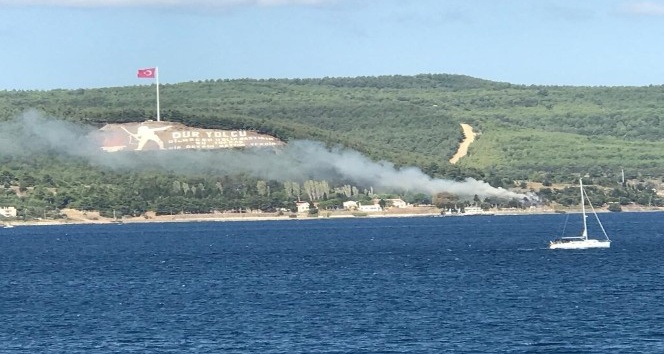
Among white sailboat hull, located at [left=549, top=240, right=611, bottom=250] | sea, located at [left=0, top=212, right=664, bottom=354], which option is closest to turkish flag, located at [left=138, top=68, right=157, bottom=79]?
sea, located at [left=0, top=212, right=664, bottom=354]

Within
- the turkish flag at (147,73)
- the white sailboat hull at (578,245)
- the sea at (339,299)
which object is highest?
the turkish flag at (147,73)

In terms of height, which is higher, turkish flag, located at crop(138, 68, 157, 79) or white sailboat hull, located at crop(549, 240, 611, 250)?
turkish flag, located at crop(138, 68, 157, 79)

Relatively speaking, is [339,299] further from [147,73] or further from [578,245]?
[147,73]

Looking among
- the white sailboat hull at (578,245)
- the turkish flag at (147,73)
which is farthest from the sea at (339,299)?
the turkish flag at (147,73)

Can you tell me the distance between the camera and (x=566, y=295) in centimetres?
8362

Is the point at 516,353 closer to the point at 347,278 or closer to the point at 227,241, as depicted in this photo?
the point at 347,278

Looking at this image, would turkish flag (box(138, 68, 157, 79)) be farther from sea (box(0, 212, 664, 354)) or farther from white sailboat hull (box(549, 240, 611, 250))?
white sailboat hull (box(549, 240, 611, 250))

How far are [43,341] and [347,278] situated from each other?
115ft

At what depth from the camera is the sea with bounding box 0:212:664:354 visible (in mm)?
65438

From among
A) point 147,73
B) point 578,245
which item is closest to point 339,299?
point 578,245

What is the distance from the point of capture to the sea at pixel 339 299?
65.4 metres

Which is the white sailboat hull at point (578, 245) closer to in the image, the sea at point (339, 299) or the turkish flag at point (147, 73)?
the sea at point (339, 299)

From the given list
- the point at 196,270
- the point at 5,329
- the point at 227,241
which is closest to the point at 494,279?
the point at 196,270

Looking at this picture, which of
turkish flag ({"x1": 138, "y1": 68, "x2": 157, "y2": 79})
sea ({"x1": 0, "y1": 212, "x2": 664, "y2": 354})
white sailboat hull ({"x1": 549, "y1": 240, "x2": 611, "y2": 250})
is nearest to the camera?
sea ({"x1": 0, "y1": 212, "x2": 664, "y2": 354})
